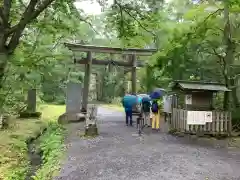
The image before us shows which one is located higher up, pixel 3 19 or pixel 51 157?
pixel 3 19

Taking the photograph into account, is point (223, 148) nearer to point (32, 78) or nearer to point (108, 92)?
point (32, 78)

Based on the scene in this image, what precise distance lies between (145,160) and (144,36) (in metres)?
4.31

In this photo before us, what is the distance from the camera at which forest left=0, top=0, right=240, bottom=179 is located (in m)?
8.85

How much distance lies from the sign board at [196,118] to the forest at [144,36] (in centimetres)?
199

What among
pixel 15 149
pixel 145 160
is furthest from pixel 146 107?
pixel 145 160

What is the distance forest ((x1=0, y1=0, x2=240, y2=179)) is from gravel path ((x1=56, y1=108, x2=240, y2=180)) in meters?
2.90

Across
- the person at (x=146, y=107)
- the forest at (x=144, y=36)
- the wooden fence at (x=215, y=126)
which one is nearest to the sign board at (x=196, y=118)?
the wooden fence at (x=215, y=126)

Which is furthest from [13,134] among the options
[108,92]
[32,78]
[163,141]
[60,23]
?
[108,92]

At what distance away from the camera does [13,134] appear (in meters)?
12.4

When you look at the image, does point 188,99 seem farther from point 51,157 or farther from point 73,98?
point 73,98

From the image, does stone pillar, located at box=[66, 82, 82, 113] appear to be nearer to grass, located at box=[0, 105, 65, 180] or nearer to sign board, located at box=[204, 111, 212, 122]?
grass, located at box=[0, 105, 65, 180]

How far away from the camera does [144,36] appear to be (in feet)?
34.1

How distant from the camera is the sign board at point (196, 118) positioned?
11133 millimetres

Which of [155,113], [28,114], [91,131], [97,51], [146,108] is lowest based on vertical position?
[91,131]
